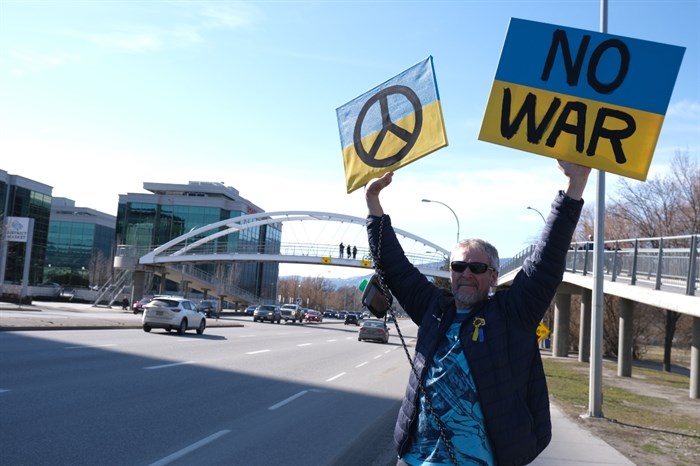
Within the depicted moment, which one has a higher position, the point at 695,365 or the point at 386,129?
the point at 386,129

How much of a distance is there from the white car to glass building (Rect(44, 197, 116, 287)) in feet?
241

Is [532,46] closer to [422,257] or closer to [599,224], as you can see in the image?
[599,224]

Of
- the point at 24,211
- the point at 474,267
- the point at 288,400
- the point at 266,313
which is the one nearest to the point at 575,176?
the point at 474,267

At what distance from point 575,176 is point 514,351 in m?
0.99

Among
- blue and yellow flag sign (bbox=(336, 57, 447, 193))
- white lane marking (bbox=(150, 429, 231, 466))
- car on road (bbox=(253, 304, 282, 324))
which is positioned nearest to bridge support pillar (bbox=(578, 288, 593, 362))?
white lane marking (bbox=(150, 429, 231, 466))

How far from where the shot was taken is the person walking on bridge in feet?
10.8

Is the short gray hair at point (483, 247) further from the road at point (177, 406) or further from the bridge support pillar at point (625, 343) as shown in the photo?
the bridge support pillar at point (625, 343)

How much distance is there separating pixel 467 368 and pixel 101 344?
20.0 metres

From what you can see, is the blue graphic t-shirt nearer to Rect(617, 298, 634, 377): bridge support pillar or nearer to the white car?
the white car

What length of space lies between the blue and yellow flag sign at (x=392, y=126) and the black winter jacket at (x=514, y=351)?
1042mm

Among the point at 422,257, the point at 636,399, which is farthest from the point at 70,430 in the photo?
the point at 422,257

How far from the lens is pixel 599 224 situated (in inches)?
590

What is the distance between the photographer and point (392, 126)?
4.57 meters

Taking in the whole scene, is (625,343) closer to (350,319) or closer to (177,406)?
(177,406)
